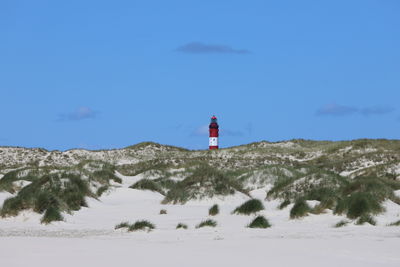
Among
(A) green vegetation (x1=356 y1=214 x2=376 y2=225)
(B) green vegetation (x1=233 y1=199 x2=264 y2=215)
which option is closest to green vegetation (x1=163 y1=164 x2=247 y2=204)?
(B) green vegetation (x1=233 y1=199 x2=264 y2=215)

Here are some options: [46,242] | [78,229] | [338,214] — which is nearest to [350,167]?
[338,214]

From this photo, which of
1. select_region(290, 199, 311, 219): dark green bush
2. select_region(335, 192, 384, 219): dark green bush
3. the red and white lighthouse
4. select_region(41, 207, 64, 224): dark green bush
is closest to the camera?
select_region(335, 192, 384, 219): dark green bush

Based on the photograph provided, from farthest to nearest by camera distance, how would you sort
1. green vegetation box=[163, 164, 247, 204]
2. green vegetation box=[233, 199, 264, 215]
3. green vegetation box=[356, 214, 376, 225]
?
green vegetation box=[163, 164, 247, 204] → green vegetation box=[233, 199, 264, 215] → green vegetation box=[356, 214, 376, 225]

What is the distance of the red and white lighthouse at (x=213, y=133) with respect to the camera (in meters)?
75.7

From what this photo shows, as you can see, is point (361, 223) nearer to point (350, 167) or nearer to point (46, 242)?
point (46, 242)

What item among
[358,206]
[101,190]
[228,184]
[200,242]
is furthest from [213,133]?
[200,242]

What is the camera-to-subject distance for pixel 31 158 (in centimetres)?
6306

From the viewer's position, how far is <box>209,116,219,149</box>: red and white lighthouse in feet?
248

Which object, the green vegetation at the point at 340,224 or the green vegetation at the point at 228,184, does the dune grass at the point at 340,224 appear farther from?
the green vegetation at the point at 228,184

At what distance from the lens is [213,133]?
75812 millimetres

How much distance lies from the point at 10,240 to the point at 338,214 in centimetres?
832

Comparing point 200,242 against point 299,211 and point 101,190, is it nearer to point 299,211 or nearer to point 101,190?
point 299,211

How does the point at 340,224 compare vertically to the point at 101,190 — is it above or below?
below

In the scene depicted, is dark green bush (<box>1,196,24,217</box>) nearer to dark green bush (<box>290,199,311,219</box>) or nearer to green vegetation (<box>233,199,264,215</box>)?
green vegetation (<box>233,199,264,215</box>)
